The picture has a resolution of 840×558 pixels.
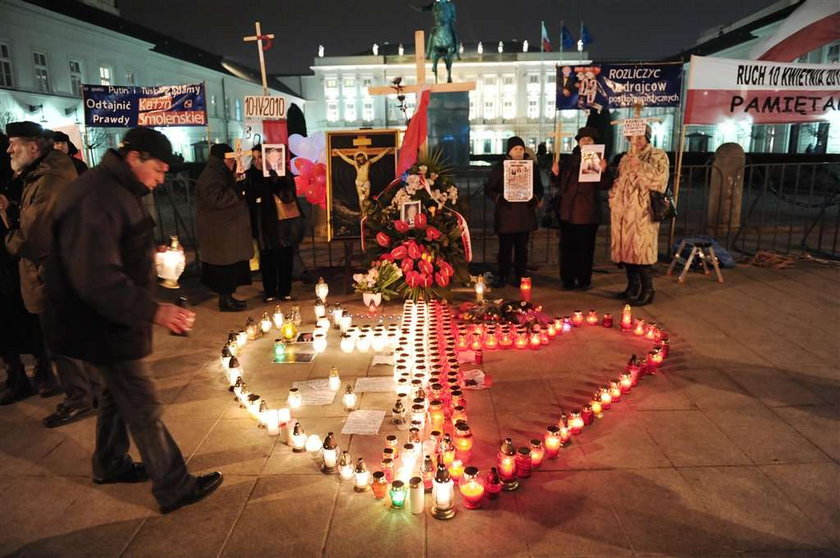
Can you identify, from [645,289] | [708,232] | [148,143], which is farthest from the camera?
[708,232]

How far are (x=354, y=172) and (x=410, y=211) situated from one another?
1.26 meters

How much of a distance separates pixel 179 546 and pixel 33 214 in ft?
8.13

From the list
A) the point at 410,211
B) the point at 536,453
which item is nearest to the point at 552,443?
the point at 536,453

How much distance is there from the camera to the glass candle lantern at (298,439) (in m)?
3.74

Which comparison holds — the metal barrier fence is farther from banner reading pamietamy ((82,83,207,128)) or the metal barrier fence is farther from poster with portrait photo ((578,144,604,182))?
poster with portrait photo ((578,144,604,182))

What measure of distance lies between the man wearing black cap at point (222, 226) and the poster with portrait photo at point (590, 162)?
13.1 ft

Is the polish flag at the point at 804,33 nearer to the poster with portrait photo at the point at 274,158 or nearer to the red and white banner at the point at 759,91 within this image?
the red and white banner at the point at 759,91

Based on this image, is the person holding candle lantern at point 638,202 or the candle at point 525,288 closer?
the person holding candle lantern at point 638,202

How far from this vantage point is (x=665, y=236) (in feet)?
39.4

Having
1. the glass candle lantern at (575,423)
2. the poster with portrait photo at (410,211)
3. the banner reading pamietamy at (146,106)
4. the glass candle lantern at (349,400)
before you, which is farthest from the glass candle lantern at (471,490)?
the banner reading pamietamy at (146,106)

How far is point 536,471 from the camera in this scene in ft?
11.5

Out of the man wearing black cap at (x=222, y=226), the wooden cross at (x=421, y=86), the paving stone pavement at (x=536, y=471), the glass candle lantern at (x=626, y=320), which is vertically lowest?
the paving stone pavement at (x=536, y=471)

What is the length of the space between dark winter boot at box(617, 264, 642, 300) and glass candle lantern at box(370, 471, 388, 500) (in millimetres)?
4709

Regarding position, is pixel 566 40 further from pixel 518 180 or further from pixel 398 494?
pixel 398 494
